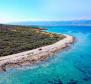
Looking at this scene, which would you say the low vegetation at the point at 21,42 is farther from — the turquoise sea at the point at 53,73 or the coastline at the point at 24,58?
the turquoise sea at the point at 53,73

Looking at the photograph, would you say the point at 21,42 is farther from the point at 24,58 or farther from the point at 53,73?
the point at 53,73

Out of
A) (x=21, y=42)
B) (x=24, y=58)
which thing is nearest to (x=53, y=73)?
(x=24, y=58)

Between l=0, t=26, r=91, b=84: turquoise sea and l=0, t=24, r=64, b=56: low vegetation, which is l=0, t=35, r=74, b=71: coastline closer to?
l=0, t=26, r=91, b=84: turquoise sea

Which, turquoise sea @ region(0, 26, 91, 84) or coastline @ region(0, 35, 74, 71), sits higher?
coastline @ region(0, 35, 74, 71)

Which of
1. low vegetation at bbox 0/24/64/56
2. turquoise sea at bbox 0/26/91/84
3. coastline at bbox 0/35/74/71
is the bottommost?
turquoise sea at bbox 0/26/91/84

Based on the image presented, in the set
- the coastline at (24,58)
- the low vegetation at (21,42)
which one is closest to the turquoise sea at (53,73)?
the coastline at (24,58)

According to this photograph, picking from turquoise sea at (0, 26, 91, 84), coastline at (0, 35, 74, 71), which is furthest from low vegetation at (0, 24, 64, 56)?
turquoise sea at (0, 26, 91, 84)

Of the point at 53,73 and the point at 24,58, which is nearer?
the point at 53,73

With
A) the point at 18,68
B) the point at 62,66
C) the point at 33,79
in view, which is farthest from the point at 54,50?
the point at 33,79

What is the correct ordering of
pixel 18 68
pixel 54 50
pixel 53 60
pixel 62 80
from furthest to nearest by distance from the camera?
pixel 54 50
pixel 53 60
pixel 18 68
pixel 62 80

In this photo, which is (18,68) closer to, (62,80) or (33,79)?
(33,79)

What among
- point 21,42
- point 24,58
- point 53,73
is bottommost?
point 53,73
